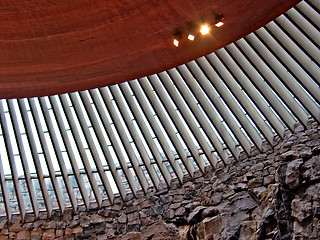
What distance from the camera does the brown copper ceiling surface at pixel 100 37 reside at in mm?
6105

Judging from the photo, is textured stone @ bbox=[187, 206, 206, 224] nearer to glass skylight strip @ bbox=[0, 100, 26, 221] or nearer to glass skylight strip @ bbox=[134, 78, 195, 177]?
glass skylight strip @ bbox=[134, 78, 195, 177]

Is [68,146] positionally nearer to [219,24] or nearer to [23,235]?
[23,235]

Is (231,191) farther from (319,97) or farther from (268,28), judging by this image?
(268,28)

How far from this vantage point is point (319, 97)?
363 inches

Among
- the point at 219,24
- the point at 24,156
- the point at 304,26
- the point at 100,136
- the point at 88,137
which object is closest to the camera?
the point at 219,24

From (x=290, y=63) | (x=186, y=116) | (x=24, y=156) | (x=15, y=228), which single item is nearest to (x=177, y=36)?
(x=290, y=63)

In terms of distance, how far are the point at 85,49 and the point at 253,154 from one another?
244 inches

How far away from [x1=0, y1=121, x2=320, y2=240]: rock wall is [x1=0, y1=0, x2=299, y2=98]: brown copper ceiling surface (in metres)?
4.54

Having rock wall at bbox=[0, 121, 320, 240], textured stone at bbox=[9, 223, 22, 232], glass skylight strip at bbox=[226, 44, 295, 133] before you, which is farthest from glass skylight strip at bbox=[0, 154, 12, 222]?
glass skylight strip at bbox=[226, 44, 295, 133]

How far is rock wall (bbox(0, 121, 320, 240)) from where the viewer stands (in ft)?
33.0

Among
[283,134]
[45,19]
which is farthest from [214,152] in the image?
[45,19]

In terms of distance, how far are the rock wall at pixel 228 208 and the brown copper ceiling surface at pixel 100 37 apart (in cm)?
454

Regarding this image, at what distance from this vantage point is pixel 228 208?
37.7 feet

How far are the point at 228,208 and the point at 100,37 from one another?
6.56m
